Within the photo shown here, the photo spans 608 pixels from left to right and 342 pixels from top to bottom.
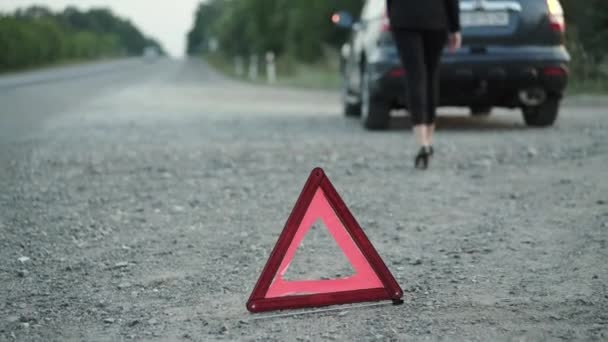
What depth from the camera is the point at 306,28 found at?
1235 inches

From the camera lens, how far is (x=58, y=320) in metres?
3.21

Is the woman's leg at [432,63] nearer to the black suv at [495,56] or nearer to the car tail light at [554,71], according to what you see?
the black suv at [495,56]

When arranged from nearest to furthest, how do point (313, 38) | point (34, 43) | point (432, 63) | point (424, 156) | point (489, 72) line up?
point (424, 156) → point (432, 63) → point (489, 72) → point (313, 38) → point (34, 43)

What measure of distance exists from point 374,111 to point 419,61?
302 centimetres

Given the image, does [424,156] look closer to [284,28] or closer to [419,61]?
[419,61]

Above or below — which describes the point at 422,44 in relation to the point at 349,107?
above

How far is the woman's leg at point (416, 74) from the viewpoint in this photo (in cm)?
682

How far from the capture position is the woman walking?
674cm

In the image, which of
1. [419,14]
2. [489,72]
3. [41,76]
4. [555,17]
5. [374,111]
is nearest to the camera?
[419,14]

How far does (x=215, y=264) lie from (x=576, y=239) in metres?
1.73

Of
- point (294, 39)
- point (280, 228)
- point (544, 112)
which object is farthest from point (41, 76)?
point (280, 228)

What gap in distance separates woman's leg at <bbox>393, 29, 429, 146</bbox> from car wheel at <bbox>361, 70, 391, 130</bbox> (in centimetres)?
266

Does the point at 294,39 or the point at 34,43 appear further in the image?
the point at 34,43

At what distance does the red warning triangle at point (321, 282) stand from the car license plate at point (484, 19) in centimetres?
624
